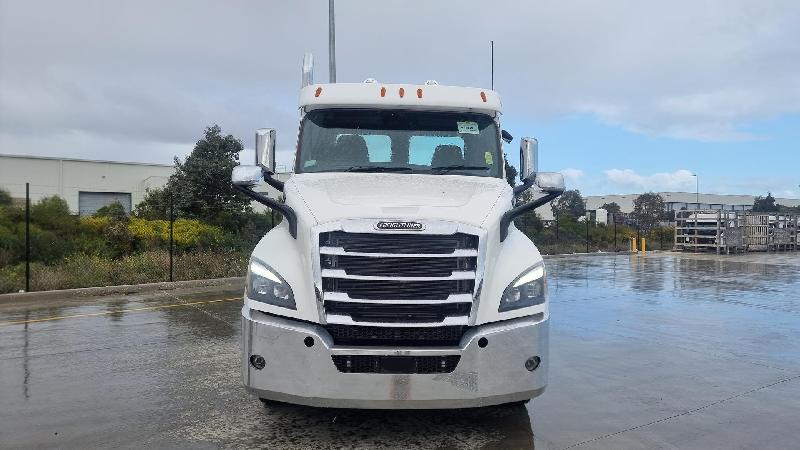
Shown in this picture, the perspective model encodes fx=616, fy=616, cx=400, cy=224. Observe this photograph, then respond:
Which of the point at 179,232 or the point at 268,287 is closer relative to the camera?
the point at 268,287

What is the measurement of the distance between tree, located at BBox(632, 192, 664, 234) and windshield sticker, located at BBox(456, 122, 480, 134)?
159 feet

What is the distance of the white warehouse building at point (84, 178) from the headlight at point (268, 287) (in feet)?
171

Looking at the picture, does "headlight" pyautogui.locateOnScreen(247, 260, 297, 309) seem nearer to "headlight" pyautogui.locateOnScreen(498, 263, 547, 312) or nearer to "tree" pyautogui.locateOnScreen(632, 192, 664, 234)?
"headlight" pyautogui.locateOnScreen(498, 263, 547, 312)

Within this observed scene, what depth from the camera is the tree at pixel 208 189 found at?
861 inches

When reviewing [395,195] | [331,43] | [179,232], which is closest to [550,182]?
[395,195]

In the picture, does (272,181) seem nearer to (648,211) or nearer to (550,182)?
(550,182)

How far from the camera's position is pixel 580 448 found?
4715 millimetres

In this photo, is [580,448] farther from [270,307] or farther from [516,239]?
[270,307]

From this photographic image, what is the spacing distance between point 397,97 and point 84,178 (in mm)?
59044

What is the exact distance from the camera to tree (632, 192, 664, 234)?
54.6 m

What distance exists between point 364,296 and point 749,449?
3193mm

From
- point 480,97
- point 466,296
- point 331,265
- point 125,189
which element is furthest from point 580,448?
point 125,189

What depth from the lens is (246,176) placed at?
18.3 feet

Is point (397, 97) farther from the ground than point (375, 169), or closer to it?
farther from the ground
